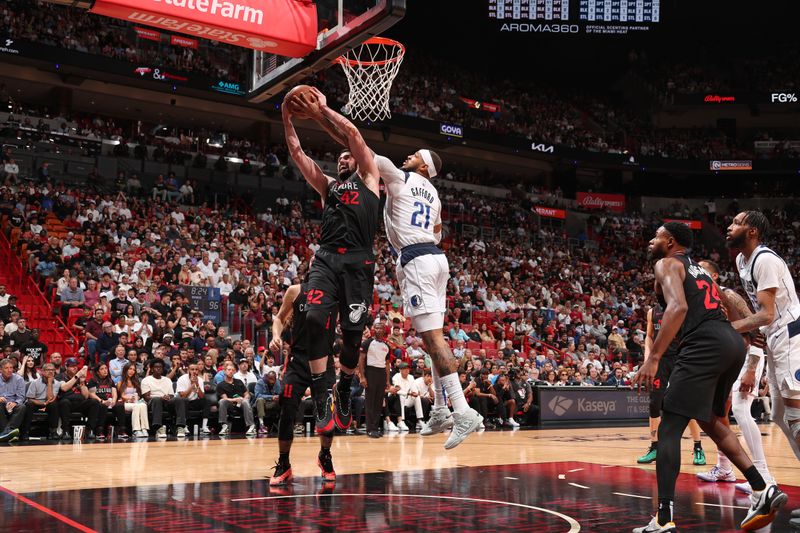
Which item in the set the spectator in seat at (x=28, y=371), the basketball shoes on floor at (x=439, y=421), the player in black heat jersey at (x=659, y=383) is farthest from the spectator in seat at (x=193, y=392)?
the basketball shoes on floor at (x=439, y=421)

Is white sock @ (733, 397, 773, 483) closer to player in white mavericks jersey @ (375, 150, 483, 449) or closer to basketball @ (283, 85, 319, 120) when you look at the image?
player in white mavericks jersey @ (375, 150, 483, 449)

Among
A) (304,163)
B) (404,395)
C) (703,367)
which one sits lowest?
(404,395)

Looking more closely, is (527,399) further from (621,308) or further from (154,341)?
(621,308)

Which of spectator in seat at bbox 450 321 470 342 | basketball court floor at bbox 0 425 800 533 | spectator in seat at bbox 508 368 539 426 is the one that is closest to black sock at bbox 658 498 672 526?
basketball court floor at bbox 0 425 800 533

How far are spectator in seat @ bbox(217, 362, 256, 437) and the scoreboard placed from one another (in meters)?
23.2

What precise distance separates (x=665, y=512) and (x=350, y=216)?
3295 mm

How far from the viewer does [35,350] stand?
1259 cm

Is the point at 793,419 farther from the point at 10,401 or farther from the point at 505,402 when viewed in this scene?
the point at 505,402

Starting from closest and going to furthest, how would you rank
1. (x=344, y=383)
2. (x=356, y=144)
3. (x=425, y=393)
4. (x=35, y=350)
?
(x=356, y=144) < (x=344, y=383) < (x=35, y=350) < (x=425, y=393)

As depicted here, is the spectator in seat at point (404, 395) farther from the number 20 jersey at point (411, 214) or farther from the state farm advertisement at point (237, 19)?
the number 20 jersey at point (411, 214)

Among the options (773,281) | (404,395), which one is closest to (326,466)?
(773,281)

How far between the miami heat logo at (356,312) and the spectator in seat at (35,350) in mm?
Result: 8275

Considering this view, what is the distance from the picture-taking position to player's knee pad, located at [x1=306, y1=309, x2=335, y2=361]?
6.04 m

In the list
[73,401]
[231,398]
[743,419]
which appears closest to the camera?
[743,419]
